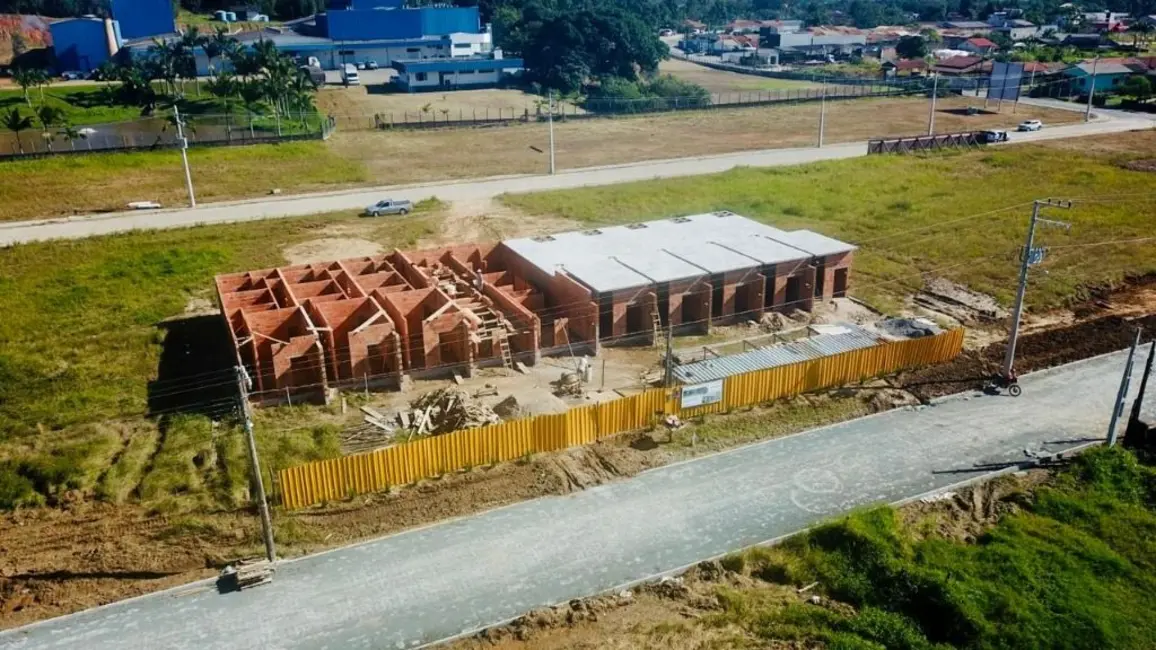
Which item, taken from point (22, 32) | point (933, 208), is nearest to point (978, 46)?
point (933, 208)

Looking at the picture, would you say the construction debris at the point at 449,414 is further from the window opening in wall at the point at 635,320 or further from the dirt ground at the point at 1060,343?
the dirt ground at the point at 1060,343

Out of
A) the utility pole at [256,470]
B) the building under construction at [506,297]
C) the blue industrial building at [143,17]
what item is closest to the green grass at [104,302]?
the building under construction at [506,297]

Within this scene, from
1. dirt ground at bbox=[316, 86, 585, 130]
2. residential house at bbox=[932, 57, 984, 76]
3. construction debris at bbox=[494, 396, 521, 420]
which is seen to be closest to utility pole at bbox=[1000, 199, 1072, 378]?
construction debris at bbox=[494, 396, 521, 420]

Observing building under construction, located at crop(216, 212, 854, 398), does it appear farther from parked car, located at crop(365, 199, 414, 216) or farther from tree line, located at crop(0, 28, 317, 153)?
tree line, located at crop(0, 28, 317, 153)

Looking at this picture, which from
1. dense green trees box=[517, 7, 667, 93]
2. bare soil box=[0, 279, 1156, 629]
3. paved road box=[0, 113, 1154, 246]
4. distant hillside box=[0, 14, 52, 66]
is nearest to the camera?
bare soil box=[0, 279, 1156, 629]

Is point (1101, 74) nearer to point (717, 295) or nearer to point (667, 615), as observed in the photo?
point (717, 295)

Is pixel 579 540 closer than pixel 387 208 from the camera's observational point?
Yes
